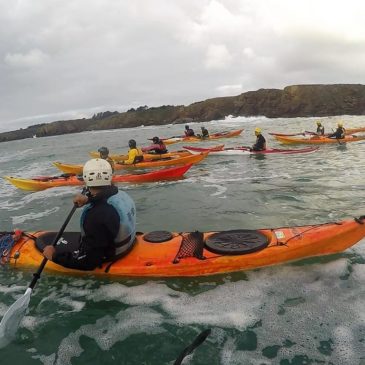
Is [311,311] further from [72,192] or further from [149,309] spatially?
[72,192]

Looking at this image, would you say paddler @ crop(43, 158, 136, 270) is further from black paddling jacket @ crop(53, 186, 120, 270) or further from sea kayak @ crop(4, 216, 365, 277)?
sea kayak @ crop(4, 216, 365, 277)

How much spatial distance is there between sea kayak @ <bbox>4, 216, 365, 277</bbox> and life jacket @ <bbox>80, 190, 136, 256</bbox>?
20 cm

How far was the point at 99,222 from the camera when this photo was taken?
4625 mm

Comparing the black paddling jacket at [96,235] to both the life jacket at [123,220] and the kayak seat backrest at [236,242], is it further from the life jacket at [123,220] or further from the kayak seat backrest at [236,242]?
the kayak seat backrest at [236,242]

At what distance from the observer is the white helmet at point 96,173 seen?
15.2ft

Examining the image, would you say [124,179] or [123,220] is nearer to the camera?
[123,220]

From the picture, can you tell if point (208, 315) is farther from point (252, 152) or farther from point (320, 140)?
point (320, 140)

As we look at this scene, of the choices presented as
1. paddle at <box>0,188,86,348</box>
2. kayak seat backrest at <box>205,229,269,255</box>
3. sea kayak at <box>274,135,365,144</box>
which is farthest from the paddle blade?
sea kayak at <box>274,135,365,144</box>

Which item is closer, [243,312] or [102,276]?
[243,312]

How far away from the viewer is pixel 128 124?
320 feet

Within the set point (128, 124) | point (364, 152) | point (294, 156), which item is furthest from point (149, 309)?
point (128, 124)

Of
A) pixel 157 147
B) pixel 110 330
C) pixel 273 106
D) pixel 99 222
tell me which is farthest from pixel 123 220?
pixel 273 106

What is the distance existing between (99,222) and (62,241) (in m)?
1.61

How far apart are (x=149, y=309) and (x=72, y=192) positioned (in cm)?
885
